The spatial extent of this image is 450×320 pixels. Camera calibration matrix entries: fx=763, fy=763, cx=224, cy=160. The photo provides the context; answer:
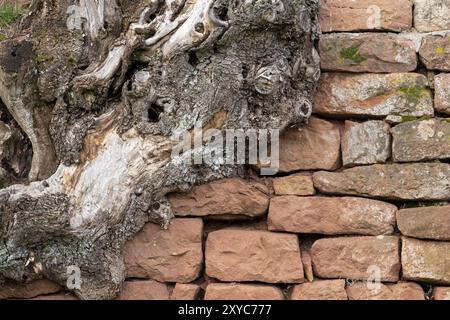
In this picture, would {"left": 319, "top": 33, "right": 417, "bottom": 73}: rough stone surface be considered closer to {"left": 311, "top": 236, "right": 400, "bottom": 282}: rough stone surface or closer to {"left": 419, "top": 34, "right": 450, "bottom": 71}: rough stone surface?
{"left": 419, "top": 34, "right": 450, "bottom": 71}: rough stone surface

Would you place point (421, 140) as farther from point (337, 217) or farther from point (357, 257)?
point (357, 257)

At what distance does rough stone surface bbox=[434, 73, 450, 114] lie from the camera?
4238 millimetres

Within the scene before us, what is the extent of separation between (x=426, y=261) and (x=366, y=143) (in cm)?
72

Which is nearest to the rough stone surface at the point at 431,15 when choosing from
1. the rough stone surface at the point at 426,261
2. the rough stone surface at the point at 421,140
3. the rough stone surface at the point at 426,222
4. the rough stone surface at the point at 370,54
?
the rough stone surface at the point at 370,54

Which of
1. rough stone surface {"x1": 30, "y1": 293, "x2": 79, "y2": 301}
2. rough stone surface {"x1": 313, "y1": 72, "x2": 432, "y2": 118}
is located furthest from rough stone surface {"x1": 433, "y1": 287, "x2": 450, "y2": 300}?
rough stone surface {"x1": 30, "y1": 293, "x2": 79, "y2": 301}

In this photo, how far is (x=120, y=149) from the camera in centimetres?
408

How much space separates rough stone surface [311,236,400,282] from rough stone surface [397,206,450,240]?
0.32 feet

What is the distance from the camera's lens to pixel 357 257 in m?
4.11

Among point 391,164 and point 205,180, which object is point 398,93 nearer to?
point 391,164

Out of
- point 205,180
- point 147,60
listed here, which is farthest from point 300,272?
point 147,60

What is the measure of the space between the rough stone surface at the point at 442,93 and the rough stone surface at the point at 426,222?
0.57 meters

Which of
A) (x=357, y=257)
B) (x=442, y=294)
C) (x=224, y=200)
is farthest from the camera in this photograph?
(x=224, y=200)

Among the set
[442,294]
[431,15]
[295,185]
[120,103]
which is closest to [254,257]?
[295,185]
